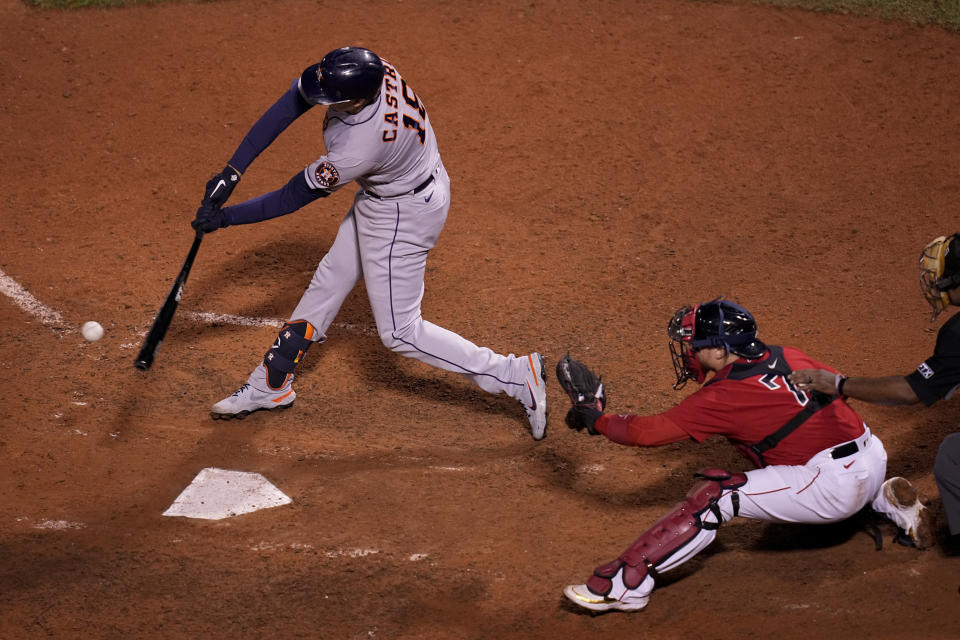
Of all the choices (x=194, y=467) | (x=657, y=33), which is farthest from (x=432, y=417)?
(x=657, y=33)

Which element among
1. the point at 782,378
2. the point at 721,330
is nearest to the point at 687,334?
the point at 721,330

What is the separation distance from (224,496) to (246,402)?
2.61 ft

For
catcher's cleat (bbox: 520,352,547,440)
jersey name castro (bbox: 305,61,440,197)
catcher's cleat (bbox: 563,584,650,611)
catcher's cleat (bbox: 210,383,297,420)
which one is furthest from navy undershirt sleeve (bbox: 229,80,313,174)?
catcher's cleat (bbox: 563,584,650,611)

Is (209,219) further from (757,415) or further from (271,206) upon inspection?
(757,415)

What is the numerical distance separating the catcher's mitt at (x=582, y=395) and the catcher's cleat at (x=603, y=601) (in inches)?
28.2

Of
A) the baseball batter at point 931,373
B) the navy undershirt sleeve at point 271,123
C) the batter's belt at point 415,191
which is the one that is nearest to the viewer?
the baseball batter at point 931,373

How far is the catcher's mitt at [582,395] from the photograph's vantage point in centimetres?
460

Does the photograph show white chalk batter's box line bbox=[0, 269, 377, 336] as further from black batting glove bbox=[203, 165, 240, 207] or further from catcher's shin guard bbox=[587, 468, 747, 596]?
catcher's shin guard bbox=[587, 468, 747, 596]

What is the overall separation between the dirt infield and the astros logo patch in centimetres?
159

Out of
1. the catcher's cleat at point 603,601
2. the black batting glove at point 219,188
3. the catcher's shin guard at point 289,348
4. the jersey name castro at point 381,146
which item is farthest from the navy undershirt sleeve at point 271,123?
the catcher's cleat at point 603,601

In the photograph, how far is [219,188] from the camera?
529cm

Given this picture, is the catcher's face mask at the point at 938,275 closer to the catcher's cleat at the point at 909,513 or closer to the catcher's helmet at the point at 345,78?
the catcher's cleat at the point at 909,513

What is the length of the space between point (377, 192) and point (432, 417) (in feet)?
4.84

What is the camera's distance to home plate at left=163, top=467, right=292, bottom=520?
200 inches
